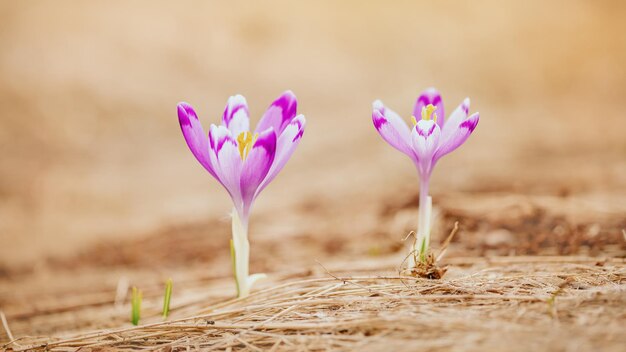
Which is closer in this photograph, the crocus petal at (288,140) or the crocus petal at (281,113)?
the crocus petal at (288,140)

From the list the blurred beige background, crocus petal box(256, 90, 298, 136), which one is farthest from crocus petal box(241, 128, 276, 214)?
the blurred beige background

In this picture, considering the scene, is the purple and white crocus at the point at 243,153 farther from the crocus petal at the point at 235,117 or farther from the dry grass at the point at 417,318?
the dry grass at the point at 417,318

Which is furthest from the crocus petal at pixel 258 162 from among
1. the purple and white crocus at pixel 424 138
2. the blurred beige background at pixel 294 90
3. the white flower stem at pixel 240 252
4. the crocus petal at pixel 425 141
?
the blurred beige background at pixel 294 90

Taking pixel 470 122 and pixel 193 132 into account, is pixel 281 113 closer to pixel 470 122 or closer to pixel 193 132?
pixel 193 132

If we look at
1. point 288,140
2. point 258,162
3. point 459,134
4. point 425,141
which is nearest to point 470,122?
point 459,134

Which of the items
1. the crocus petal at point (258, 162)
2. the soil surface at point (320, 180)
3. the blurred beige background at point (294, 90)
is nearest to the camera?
the soil surface at point (320, 180)

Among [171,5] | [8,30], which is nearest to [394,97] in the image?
[171,5]

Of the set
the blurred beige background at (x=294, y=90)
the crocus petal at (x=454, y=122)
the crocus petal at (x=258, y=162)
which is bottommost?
the crocus petal at (x=258, y=162)

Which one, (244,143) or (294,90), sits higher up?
(294,90)
